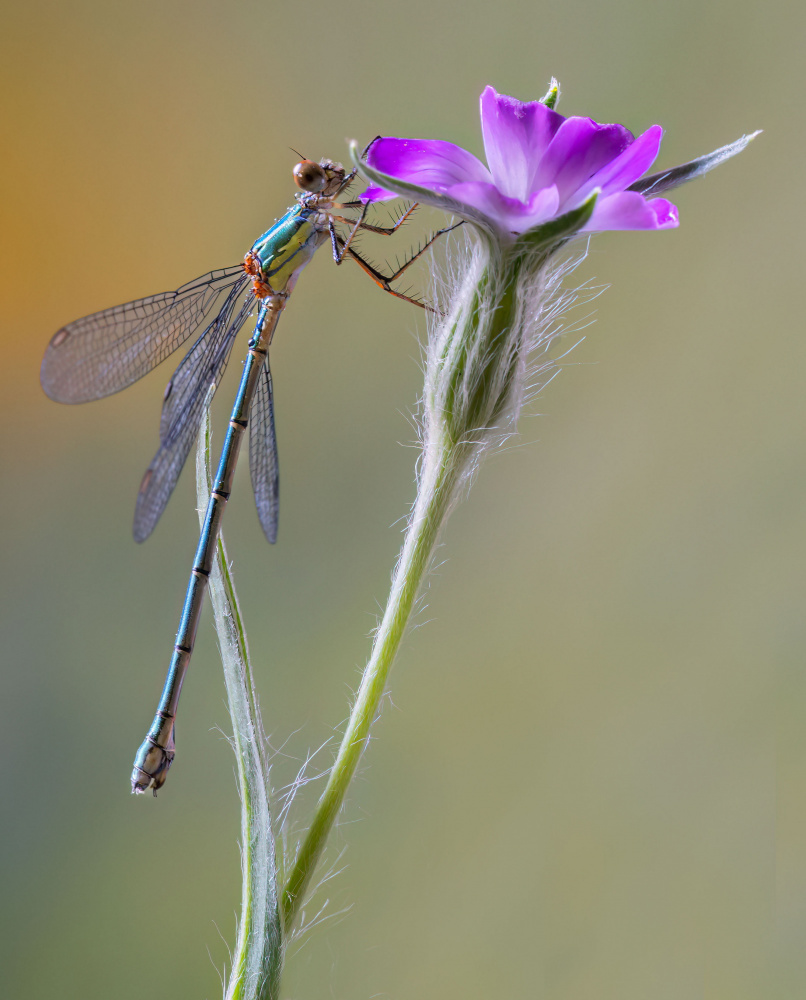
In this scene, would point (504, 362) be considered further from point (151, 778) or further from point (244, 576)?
point (244, 576)

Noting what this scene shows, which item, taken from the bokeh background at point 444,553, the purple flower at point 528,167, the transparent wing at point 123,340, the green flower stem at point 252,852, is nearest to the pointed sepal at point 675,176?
the purple flower at point 528,167

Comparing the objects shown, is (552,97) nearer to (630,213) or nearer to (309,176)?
(630,213)

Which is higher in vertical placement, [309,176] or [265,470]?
[309,176]

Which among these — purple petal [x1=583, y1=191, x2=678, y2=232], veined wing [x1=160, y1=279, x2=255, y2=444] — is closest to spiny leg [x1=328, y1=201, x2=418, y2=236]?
veined wing [x1=160, y1=279, x2=255, y2=444]

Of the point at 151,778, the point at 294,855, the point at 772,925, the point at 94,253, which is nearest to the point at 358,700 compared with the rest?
the point at 294,855

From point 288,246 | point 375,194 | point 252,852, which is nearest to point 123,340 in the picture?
point 288,246

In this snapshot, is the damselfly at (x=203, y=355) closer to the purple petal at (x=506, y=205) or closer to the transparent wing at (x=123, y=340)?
the transparent wing at (x=123, y=340)

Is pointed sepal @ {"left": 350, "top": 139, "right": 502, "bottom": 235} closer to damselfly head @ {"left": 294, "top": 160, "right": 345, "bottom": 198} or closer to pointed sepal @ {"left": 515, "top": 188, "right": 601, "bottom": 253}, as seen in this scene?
pointed sepal @ {"left": 515, "top": 188, "right": 601, "bottom": 253}
